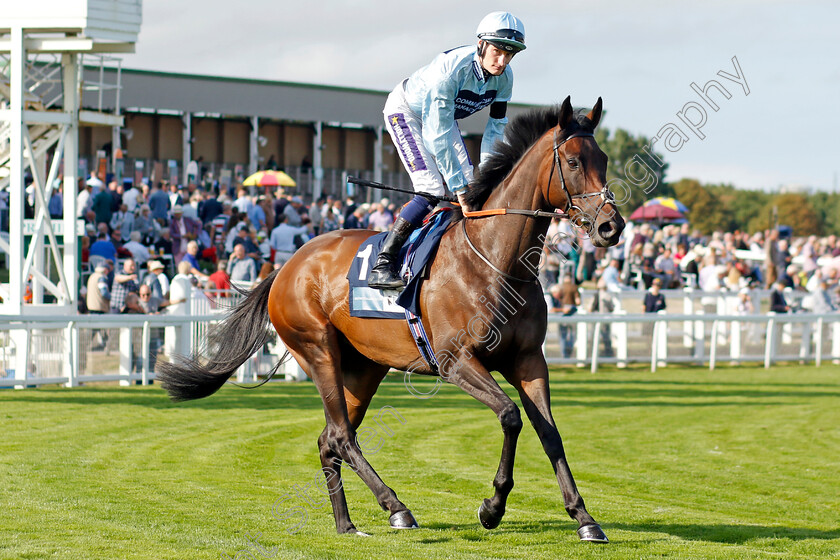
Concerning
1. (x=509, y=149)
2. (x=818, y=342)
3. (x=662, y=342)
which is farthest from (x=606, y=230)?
(x=818, y=342)

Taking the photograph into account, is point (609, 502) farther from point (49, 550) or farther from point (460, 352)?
point (49, 550)

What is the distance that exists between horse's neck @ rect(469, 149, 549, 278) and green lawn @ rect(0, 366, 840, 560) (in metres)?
1.27

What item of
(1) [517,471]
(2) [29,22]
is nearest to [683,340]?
(1) [517,471]

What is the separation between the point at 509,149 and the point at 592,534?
71.4 inches

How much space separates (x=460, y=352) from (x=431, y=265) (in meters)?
0.50

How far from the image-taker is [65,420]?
28.7 ft

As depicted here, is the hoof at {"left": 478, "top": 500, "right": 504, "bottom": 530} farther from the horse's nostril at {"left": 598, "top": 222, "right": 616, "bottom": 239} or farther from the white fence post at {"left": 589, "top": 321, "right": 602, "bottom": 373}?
the white fence post at {"left": 589, "top": 321, "right": 602, "bottom": 373}

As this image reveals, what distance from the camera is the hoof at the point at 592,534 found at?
438cm

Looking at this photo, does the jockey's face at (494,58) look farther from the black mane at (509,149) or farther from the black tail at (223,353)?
the black tail at (223,353)

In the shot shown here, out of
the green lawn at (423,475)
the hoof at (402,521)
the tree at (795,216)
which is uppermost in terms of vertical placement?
the tree at (795,216)

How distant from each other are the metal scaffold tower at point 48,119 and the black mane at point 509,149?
8454mm

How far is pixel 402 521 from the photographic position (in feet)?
15.9

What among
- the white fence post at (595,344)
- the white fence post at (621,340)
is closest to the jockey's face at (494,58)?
the white fence post at (595,344)

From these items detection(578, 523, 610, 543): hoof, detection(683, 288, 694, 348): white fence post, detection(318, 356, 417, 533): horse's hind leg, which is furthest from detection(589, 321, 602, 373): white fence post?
detection(578, 523, 610, 543): hoof
